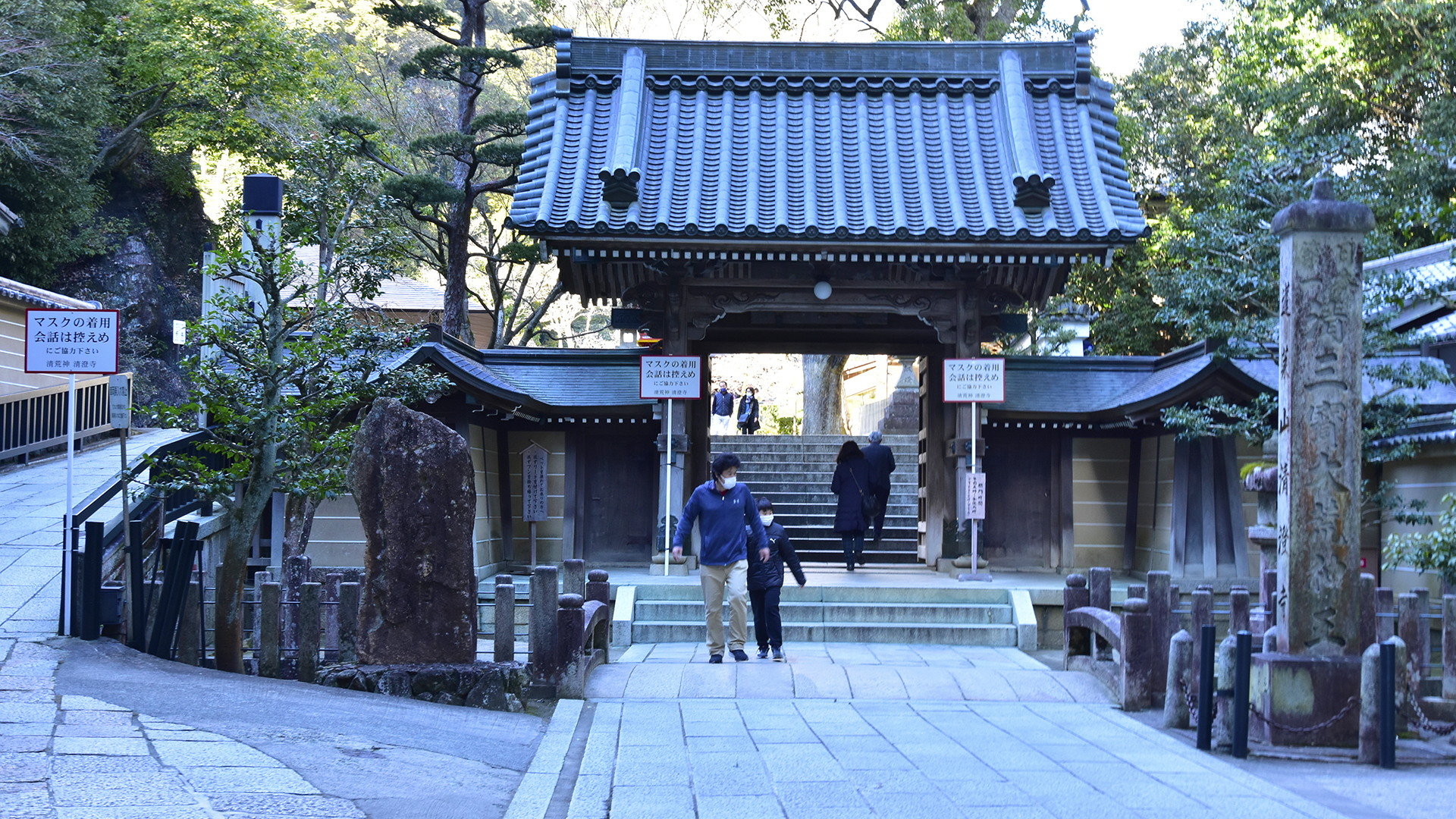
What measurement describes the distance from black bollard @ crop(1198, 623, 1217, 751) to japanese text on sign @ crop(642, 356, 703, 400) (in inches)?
297

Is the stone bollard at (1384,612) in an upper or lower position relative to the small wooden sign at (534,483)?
lower

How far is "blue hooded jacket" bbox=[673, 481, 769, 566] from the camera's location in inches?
381

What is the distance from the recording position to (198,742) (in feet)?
18.9

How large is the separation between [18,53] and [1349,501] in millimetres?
26197

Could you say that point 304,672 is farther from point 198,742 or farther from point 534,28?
point 534,28

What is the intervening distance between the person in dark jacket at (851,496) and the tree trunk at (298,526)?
6726mm

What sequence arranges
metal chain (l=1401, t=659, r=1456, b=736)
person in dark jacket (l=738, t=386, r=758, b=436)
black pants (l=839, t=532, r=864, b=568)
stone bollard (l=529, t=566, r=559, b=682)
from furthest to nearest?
person in dark jacket (l=738, t=386, r=758, b=436), black pants (l=839, t=532, r=864, b=568), stone bollard (l=529, t=566, r=559, b=682), metal chain (l=1401, t=659, r=1456, b=736)

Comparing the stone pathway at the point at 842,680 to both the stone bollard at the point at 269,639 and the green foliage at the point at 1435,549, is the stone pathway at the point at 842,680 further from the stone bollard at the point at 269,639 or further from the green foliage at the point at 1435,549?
the green foliage at the point at 1435,549

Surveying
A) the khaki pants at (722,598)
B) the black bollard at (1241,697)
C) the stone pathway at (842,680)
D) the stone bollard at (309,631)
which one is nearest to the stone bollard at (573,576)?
the stone pathway at (842,680)

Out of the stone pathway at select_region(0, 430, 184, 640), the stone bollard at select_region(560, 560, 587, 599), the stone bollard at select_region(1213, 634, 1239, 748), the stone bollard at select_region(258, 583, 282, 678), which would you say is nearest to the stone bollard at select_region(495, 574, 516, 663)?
the stone bollard at select_region(560, 560, 587, 599)

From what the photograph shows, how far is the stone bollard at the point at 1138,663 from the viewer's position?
27.0 ft

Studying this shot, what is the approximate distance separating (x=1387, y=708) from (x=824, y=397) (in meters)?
24.4

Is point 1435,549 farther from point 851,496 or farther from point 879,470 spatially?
point 879,470

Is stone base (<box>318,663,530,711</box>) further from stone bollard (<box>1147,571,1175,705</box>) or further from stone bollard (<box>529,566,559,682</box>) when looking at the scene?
stone bollard (<box>1147,571,1175,705</box>)
